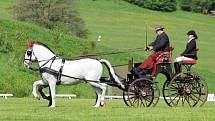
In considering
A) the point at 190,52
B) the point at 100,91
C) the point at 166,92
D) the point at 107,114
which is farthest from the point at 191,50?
the point at 107,114

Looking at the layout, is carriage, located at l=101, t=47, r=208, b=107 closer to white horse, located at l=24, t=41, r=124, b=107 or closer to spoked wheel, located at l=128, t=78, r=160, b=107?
spoked wheel, located at l=128, t=78, r=160, b=107

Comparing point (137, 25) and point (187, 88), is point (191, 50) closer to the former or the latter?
point (187, 88)

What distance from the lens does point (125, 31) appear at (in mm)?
86062

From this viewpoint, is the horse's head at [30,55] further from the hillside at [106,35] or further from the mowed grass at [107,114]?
the hillside at [106,35]

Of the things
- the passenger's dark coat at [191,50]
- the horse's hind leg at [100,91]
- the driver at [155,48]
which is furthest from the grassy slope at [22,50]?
the passenger's dark coat at [191,50]

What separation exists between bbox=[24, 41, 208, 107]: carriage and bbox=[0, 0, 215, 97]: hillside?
16.3 m

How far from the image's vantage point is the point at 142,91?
723 inches

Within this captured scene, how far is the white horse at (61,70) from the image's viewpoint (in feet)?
59.3

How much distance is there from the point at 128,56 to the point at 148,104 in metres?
35.1

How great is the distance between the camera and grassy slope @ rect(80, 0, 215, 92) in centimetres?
7425

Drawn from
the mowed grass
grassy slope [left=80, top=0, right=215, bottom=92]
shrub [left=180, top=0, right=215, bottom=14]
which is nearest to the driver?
the mowed grass

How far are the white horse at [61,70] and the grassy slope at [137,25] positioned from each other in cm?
4447

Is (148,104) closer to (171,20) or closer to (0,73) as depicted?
(0,73)

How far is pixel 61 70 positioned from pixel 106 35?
2439 inches
